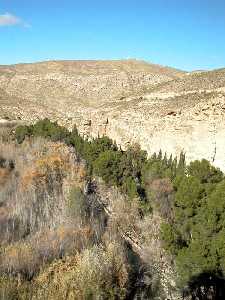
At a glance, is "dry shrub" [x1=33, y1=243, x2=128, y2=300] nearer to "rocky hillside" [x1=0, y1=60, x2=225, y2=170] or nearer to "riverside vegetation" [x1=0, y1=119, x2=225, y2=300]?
"riverside vegetation" [x1=0, y1=119, x2=225, y2=300]

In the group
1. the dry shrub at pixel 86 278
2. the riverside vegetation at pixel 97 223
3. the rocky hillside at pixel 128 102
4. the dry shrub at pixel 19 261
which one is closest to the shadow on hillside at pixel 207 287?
the riverside vegetation at pixel 97 223

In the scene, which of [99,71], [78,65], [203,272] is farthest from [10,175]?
[78,65]

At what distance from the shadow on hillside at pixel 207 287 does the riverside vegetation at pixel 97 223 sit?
0.14 feet

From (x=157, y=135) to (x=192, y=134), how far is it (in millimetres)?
4524

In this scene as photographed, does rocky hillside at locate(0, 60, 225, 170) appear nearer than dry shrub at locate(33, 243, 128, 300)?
No

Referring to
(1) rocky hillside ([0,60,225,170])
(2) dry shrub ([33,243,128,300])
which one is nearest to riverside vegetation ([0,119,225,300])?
(2) dry shrub ([33,243,128,300])

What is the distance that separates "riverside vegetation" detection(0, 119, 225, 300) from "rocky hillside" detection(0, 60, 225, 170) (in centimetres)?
575

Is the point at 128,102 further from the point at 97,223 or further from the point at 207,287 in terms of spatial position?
the point at 207,287

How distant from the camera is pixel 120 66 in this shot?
4067 inches

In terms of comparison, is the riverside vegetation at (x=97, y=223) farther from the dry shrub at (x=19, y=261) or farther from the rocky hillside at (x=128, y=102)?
the rocky hillside at (x=128, y=102)

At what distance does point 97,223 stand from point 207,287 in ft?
15.4

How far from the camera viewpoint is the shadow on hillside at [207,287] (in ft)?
58.4

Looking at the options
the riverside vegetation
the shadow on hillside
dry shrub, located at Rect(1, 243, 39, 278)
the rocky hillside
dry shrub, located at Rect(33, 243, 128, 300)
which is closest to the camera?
dry shrub, located at Rect(33, 243, 128, 300)

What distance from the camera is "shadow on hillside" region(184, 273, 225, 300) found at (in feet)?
58.4
